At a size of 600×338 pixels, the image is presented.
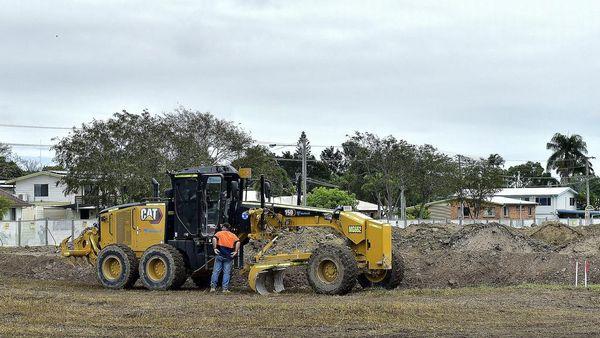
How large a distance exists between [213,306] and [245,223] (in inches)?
168

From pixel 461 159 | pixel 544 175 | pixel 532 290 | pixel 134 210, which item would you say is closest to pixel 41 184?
pixel 461 159

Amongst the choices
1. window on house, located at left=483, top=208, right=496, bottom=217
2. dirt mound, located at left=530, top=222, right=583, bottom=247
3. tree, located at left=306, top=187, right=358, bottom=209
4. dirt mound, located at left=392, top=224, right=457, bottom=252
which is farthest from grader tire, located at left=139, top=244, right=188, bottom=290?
window on house, located at left=483, top=208, right=496, bottom=217

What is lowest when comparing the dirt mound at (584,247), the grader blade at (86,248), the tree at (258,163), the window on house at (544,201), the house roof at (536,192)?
the dirt mound at (584,247)

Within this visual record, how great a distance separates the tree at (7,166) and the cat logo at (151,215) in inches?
3437

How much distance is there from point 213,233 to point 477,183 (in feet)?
191

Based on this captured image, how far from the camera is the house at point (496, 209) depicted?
86.9 metres

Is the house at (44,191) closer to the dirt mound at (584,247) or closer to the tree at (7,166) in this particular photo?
the tree at (7,166)

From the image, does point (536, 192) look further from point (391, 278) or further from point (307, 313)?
point (307, 313)

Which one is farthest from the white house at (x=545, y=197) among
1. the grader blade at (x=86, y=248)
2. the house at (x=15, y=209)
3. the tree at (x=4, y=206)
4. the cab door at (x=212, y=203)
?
the cab door at (x=212, y=203)

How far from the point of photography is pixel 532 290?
17.9 m

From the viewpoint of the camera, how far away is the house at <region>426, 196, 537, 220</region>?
86.9m

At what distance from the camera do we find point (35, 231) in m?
42.8

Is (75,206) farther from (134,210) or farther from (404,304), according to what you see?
(404,304)

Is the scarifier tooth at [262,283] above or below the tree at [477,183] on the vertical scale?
below
